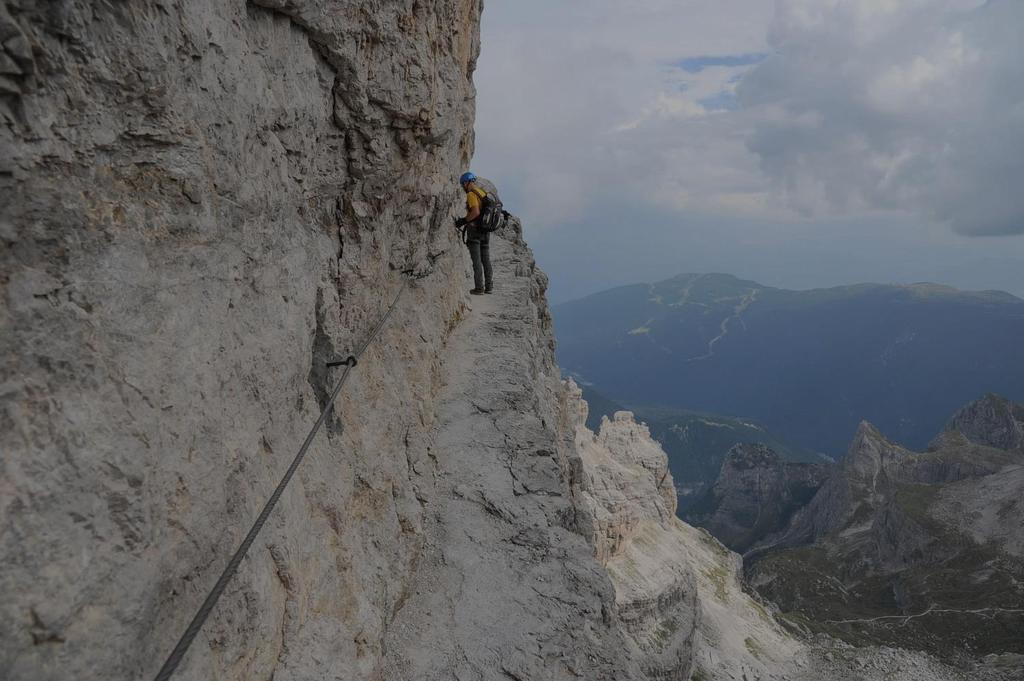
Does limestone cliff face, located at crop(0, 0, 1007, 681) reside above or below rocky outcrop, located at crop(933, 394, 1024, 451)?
above

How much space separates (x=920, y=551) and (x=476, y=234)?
112 meters

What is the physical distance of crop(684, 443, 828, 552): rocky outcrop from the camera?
530 feet

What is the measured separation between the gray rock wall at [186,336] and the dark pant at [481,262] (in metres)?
10.1

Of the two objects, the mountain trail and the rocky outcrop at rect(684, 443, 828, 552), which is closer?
the mountain trail

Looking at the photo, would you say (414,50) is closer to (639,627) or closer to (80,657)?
(80,657)

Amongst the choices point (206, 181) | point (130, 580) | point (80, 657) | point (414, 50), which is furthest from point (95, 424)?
point (414, 50)

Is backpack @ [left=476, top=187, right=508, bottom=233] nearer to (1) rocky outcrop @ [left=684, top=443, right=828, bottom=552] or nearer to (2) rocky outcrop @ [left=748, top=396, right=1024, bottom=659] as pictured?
(2) rocky outcrop @ [left=748, top=396, right=1024, bottom=659]

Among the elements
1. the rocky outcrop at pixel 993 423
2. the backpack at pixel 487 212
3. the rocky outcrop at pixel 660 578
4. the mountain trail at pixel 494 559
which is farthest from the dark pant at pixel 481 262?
the rocky outcrop at pixel 993 423

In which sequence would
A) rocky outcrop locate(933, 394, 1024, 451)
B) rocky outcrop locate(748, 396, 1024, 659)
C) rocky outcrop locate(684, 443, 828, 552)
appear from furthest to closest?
1. rocky outcrop locate(684, 443, 828, 552)
2. rocky outcrop locate(933, 394, 1024, 451)
3. rocky outcrop locate(748, 396, 1024, 659)

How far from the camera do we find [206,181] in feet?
17.4

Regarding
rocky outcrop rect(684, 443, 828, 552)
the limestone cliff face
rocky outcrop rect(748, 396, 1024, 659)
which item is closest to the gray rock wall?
the limestone cliff face

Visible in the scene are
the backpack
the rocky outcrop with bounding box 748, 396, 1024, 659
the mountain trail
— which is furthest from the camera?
the rocky outcrop with bounding box 748, 396, 1024, 659

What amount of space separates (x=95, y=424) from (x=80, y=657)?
141 cm

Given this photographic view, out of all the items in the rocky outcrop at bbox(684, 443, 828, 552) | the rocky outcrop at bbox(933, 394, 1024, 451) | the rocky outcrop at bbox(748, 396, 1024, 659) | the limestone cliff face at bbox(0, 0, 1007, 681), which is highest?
the limestone cliff face at bbox(0, 0, 1007, 681)
